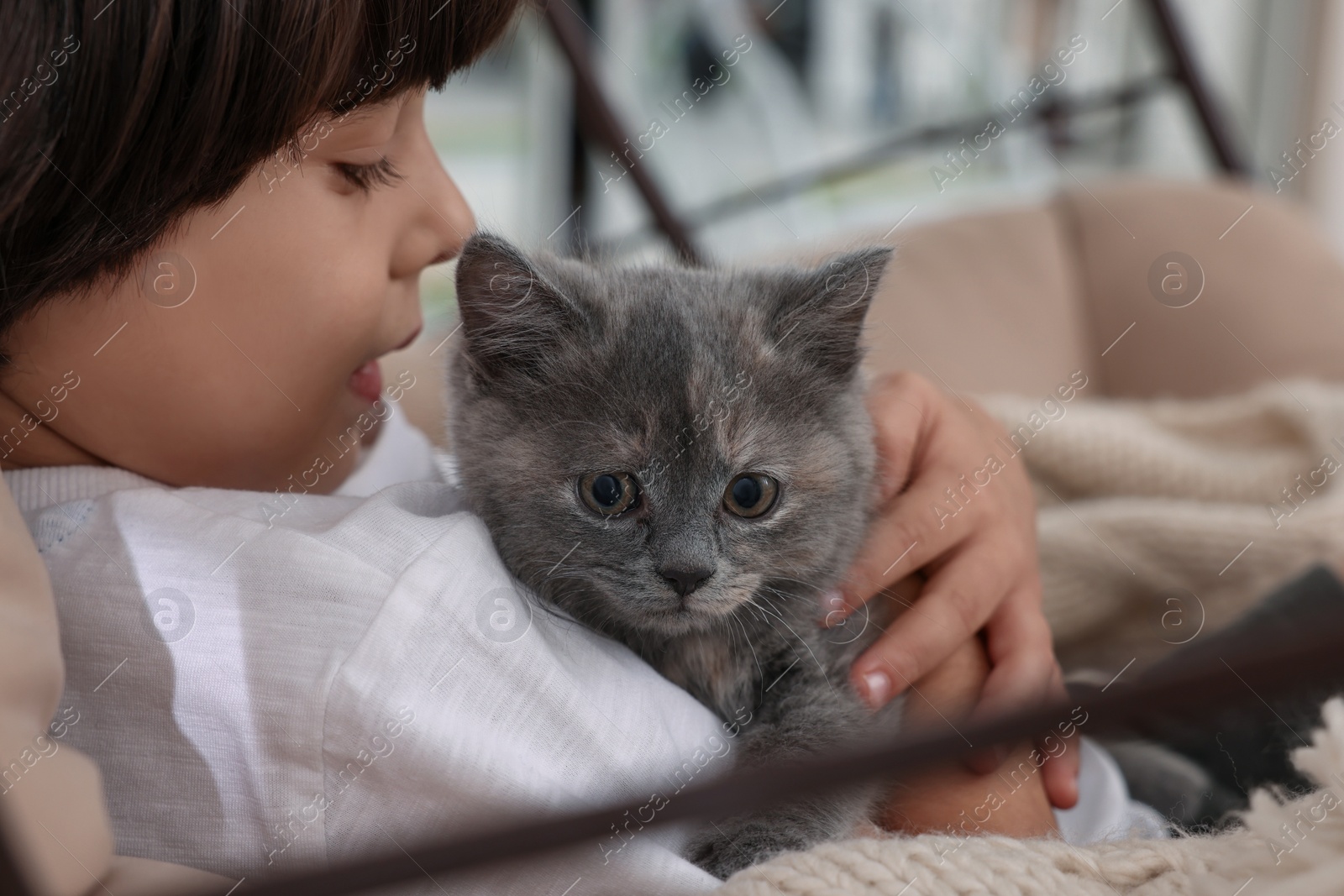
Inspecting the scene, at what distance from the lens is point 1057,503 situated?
1.63 meters

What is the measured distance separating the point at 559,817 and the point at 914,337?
5.73 ft

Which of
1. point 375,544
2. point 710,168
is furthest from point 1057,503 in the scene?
point 710,168

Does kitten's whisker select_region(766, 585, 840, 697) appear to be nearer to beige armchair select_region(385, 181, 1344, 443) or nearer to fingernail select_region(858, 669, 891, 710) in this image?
fingernail select_region(858, 669, 891, 710)

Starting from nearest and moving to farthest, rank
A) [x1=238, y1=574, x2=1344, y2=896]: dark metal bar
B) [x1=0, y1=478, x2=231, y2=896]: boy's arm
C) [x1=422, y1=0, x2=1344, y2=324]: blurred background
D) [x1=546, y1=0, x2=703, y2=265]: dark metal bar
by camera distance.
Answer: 1. [x1=238, y1=574, x2=1344, y2=896]: dark metal bar
2. [x1=0, y1=478, x2=231, y2=896]: boy's arm
3. [x1=546, y1=0, x2=703, y2=265]: dark metal bar
4. [x1=422, y1=0, x2=1344, y2=324]: blurred background

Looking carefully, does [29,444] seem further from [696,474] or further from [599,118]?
[599,118]

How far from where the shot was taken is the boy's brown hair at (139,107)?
727mm

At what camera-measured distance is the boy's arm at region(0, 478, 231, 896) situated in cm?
60

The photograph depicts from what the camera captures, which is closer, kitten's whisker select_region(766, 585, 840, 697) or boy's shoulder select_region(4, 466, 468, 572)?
boy's shoulder select_region(4, 466, 468, 572)

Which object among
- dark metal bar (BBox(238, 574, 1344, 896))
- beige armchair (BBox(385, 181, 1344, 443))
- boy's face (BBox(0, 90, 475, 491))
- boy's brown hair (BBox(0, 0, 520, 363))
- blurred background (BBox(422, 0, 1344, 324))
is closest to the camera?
dark metal bar (BBox(238, 574, 1344, 896))

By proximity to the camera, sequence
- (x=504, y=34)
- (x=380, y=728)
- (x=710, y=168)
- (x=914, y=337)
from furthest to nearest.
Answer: (x=710, y=168) → (x=914, y=337) → (x=504, y=34) → (x=380, y=728)

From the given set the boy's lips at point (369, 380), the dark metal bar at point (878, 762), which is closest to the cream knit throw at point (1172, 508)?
the boy's lips at point (369, 380)

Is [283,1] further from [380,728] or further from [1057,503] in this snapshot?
Result: [1057,503]

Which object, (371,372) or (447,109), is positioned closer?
(371,372)

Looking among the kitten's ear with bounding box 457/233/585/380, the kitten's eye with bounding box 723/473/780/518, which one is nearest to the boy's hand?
the kitten's eye with bounding box 723/473/780/518
